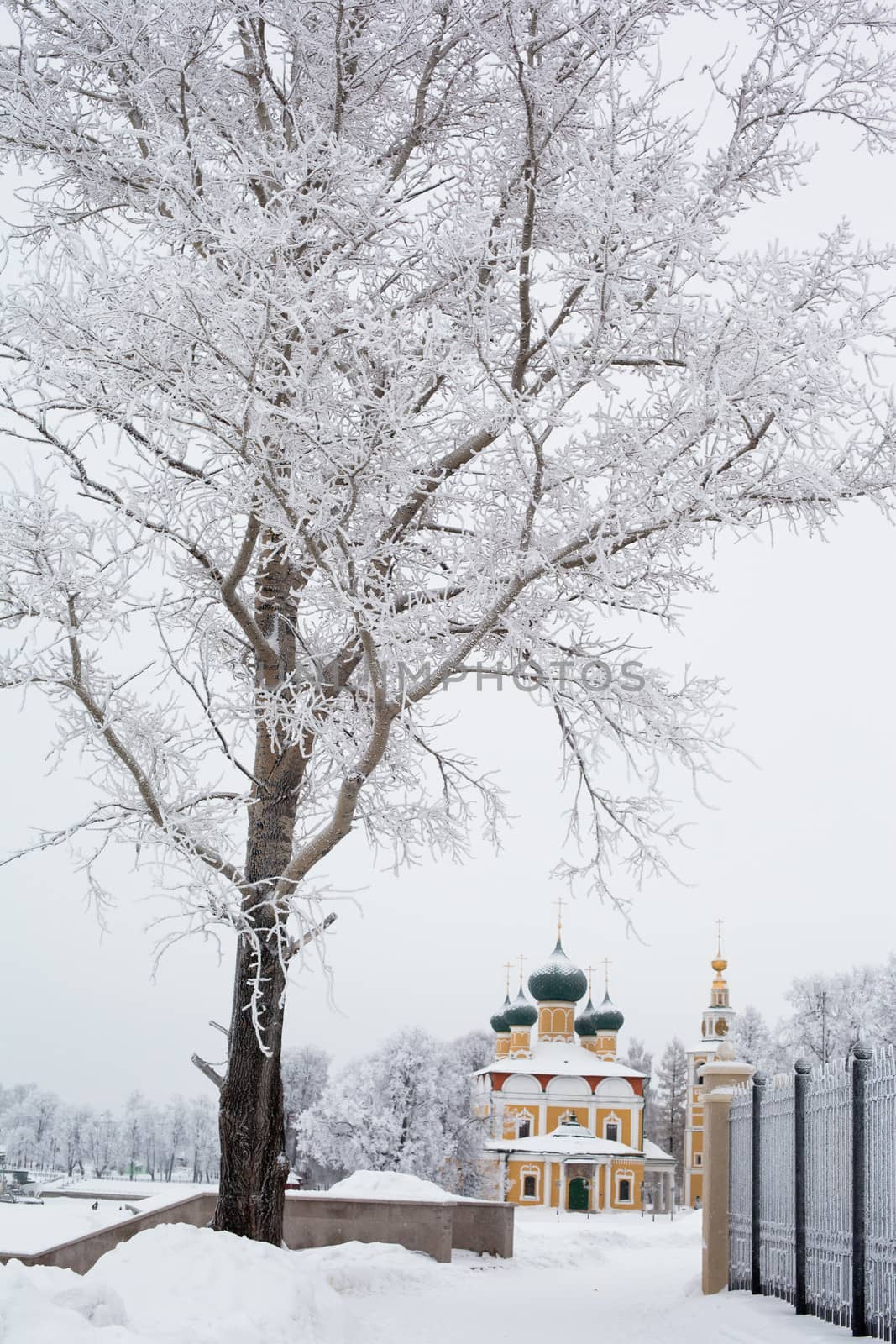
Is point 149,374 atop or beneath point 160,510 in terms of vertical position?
atop

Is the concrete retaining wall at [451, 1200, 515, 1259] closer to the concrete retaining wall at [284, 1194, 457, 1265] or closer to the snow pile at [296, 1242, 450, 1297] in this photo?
the concrete retaining wall at [284, 1194, 457, 1265]

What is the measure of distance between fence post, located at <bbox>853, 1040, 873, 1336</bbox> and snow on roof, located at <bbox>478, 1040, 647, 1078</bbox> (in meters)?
46.0

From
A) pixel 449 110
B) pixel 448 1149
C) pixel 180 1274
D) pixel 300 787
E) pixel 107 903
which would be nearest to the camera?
pixel 180 1274

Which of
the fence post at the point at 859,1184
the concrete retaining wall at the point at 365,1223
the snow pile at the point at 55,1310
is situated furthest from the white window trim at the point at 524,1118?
the snow pile at the point at 55,1310

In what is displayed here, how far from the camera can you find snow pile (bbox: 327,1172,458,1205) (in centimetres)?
1380

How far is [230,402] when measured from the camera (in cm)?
724

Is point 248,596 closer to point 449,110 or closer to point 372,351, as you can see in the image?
point 372,351

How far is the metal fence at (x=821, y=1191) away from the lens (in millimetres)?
7285

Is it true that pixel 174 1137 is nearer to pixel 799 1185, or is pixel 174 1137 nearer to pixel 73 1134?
pixel 73 1134

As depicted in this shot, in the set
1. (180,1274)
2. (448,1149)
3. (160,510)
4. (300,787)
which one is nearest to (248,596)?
(300,787)


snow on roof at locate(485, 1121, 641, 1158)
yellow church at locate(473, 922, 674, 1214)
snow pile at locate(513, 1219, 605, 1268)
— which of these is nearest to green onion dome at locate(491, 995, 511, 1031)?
yellow church at locate(473, 922, 674, 1214)

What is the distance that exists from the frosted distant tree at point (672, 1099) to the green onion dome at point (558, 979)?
18.7m

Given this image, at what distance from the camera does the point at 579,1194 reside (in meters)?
48.6

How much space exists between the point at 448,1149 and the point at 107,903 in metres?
37.0
